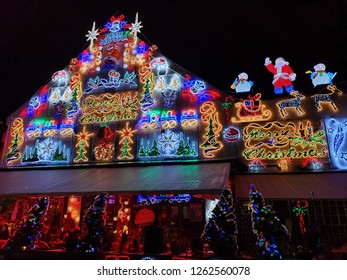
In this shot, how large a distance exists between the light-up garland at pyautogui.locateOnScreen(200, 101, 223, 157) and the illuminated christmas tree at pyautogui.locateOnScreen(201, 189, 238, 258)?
160 inches

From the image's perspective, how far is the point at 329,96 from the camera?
403 inches

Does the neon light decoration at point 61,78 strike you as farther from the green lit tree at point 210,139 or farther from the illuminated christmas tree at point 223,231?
the illuminated christmas tree at point 223,231

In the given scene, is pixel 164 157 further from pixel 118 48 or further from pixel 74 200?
pixel 118 48

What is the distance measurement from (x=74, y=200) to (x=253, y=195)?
8.42 metres

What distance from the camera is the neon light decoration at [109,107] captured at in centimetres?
1201

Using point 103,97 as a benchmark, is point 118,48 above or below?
above

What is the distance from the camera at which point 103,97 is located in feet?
41.4

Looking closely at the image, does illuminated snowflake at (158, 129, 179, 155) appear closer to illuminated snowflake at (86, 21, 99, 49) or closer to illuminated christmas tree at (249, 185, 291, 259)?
illuminated christmas tree at (249, 185, 291, 259)

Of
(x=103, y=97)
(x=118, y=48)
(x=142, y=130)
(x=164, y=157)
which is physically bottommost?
(x=164, y=157)

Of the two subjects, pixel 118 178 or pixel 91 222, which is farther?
pixel 118 178

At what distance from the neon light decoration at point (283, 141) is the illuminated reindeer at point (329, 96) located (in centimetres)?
81

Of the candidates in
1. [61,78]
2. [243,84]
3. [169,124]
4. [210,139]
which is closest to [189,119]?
[169,124]

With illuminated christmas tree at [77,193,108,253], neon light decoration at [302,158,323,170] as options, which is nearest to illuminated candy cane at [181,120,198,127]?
neon light decoration at [302,158,323,170]

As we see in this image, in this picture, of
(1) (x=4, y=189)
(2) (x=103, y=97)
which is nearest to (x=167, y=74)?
(2) (x=103, y=97)
